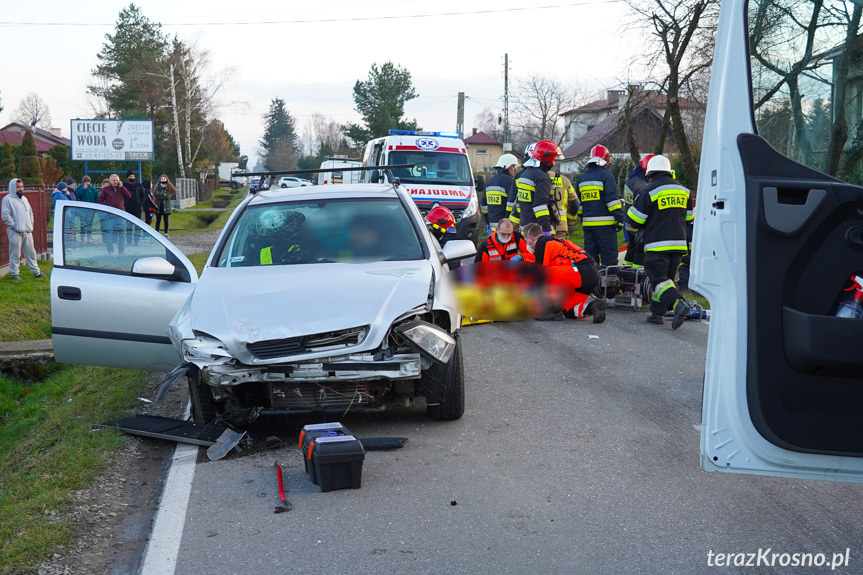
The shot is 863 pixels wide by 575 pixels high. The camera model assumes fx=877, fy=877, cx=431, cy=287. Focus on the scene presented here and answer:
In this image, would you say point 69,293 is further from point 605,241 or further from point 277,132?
point 277,132

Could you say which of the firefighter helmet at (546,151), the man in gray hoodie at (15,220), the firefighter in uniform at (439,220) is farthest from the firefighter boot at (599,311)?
the man in gray hoodie at (15,220)

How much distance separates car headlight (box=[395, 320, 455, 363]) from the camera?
18.0 feet

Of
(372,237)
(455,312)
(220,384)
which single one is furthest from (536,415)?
(220,384)

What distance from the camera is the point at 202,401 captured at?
5.91 meters

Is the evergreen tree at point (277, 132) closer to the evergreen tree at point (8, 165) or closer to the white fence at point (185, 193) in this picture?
the white fence at point (185, 193)

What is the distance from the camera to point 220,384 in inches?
213

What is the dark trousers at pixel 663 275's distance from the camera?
10.0 metres

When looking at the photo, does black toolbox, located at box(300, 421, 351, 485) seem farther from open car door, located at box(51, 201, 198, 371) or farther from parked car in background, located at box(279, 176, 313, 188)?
parked car in background, located at box(279, 176, 313, 188)

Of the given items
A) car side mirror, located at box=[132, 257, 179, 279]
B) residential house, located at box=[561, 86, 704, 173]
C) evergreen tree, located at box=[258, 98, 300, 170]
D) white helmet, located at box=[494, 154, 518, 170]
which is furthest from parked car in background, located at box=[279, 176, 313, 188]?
evergreen tree, located at box=[258, 98, 300, 170]

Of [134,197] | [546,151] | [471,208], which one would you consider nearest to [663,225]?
[546,151]

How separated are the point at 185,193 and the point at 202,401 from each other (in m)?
50.1

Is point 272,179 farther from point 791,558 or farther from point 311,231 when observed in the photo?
point 791,558

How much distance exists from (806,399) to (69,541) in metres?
3.41

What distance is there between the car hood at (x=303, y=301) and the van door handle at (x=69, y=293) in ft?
3.72
